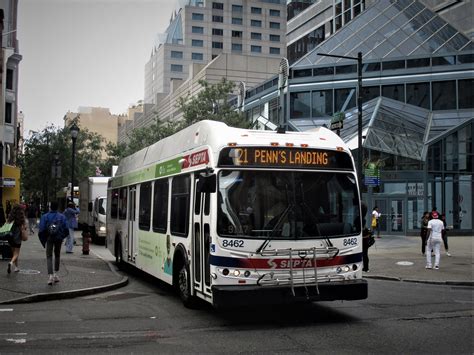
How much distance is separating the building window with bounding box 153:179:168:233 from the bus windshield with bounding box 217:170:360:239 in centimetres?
305

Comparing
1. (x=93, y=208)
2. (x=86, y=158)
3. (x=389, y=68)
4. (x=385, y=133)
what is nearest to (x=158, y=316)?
(x=93, y=208)

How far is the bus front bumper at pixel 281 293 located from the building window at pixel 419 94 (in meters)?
34.0

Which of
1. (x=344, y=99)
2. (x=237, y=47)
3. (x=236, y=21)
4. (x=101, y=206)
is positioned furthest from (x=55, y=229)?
(x=236, y=21)

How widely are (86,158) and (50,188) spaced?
297 inches

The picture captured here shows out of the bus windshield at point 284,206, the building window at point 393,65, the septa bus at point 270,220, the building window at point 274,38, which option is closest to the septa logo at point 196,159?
the septa bus at point 270,220

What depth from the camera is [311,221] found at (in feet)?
27.9

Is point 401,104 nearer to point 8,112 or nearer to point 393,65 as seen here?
point 393,65

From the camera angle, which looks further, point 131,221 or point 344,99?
point 344,99

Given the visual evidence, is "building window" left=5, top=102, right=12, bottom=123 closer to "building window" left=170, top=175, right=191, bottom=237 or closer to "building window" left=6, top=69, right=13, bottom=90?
"building window" left=6, top=69, right=13, bottom=90

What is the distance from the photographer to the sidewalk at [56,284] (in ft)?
35.6

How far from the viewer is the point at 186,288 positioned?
31.6ft

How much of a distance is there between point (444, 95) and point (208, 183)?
115 feet

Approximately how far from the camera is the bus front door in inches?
337

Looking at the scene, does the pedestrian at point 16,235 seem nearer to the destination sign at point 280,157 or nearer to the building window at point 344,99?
the destination sign at point 280,157
